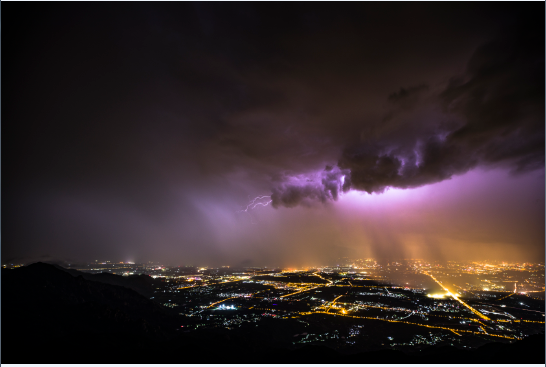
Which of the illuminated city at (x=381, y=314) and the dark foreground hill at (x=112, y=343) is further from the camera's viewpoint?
the illuminated city at (x=381, y=314)

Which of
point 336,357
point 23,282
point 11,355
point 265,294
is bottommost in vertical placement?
point 265,294

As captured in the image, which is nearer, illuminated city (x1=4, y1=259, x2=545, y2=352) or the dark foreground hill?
the dark foreground hill

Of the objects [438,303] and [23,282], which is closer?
[23,282]

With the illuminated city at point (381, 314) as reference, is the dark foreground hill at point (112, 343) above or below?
above

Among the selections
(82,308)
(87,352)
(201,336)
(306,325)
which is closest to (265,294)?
(306,325)

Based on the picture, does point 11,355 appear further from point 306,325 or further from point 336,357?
point 306,325

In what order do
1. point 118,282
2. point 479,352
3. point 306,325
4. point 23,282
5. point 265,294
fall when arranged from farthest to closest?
point 118,282, point 265,294, point 306,325, point 23,282, point 479,352

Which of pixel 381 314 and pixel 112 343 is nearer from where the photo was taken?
pixel 112 343

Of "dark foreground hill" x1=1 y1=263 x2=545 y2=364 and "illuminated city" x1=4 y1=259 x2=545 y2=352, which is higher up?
"dark foreground hill" x1=1 y1=263 x2=545 y2=364
